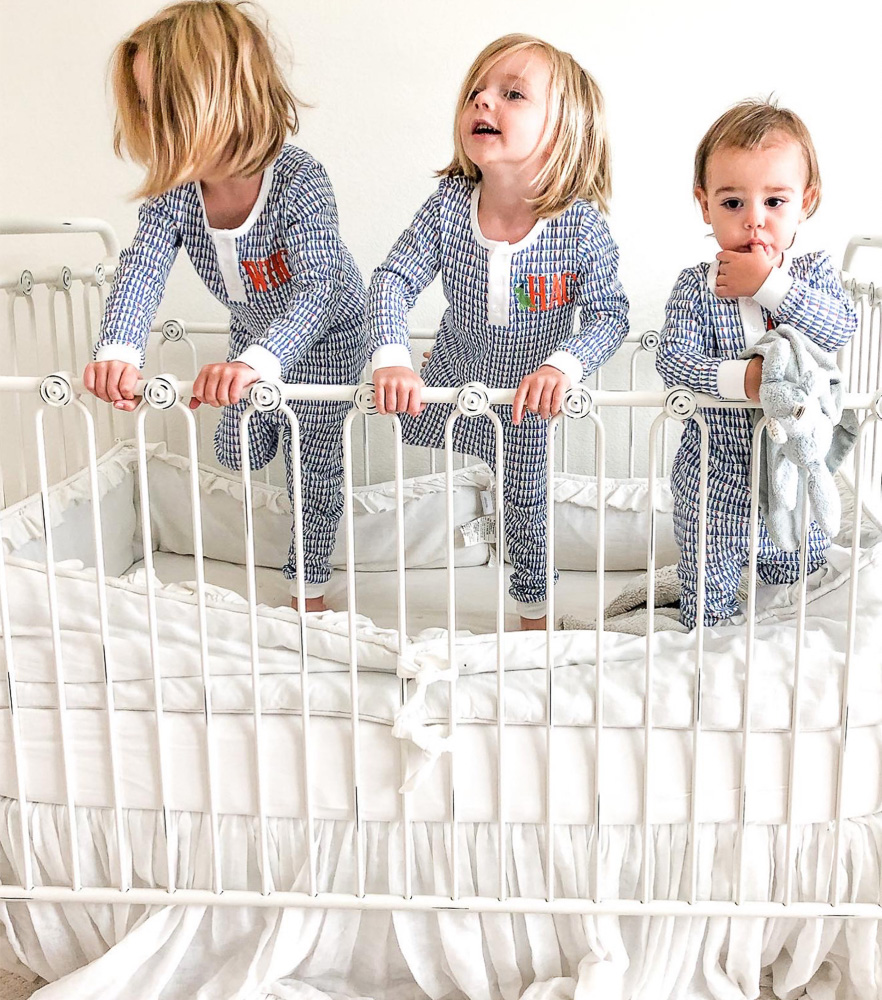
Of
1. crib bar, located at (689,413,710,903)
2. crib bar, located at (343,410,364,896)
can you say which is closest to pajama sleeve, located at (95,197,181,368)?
crib bar, located at (343,410,364,896)

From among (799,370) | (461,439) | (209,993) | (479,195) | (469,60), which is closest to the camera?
(799,370)

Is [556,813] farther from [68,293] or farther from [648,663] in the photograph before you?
[68,293]

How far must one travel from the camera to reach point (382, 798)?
1.34m

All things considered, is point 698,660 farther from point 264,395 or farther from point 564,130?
point 564,130

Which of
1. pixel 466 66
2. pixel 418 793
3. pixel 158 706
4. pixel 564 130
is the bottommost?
pixel 418 793

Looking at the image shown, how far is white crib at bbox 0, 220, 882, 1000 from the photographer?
4.30 ft

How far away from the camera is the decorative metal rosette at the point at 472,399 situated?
1.19 m

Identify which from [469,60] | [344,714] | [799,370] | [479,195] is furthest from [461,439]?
[469,60]

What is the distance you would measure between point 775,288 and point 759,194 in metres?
0.11

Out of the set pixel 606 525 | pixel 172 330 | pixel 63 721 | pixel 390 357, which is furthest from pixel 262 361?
pixel 606 525

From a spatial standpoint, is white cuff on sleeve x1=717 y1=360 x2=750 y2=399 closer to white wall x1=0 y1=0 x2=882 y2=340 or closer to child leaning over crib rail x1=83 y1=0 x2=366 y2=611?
child leaning over crib rail x1=83 y1=0 x2=366 y2=611

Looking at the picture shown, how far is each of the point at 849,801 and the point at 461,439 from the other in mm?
720

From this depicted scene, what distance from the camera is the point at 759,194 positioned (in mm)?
1355

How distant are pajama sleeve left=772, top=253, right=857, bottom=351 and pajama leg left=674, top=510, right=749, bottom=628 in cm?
25
